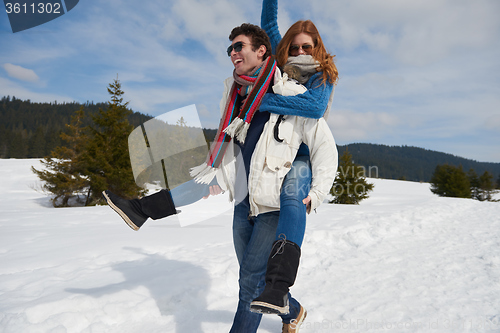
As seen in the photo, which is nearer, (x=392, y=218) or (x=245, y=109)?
(x=245, y=109)

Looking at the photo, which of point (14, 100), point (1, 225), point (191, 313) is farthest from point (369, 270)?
point (14, 100)

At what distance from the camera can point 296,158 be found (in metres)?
1.74

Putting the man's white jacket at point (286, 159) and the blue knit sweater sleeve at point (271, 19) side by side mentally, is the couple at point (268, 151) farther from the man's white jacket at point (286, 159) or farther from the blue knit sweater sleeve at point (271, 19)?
the blue knit sweater sleeve at point (271, 19)

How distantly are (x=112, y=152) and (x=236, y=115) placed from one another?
54.5 ft

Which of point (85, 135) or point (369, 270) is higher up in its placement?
point (85, 135)

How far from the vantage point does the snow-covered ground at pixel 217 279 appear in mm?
→ 2342

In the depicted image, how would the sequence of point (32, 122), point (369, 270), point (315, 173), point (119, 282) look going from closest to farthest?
point (315, 173), point (119, 282), point (369, 270), point (32, 122)

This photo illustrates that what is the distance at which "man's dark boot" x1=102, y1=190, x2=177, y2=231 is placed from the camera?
1.80 meters

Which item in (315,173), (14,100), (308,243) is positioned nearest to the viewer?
(315,173)

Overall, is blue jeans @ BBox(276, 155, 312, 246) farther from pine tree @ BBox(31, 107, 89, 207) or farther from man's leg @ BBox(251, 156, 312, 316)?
pine tree @ BBox(31, 107, 89, 207)

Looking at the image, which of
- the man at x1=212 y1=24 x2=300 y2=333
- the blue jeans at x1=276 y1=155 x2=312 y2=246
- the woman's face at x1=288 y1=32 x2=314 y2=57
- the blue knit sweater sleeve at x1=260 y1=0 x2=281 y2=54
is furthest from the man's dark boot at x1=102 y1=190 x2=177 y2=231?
the blue knit sweater sleeve at x1=260 y1=0 x2=281 y2=54

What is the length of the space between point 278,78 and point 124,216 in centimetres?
128

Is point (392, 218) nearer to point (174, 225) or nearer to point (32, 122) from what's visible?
point (174, 225)

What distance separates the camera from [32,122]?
91.4 m
